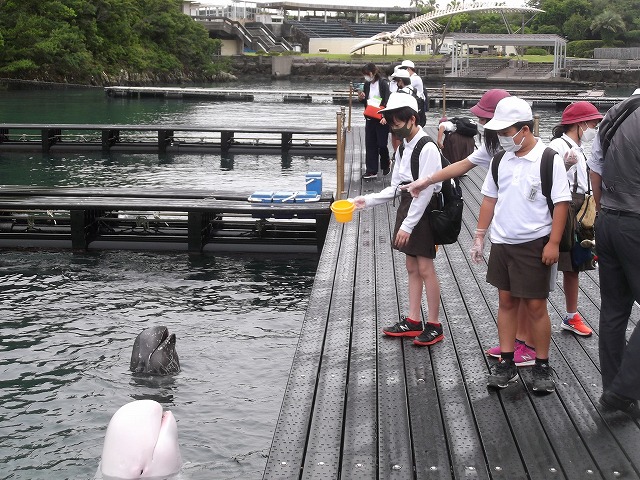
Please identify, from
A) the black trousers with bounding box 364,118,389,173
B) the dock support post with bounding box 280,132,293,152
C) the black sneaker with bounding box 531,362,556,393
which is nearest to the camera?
the black sneaker with bounding box 531,362,556,393

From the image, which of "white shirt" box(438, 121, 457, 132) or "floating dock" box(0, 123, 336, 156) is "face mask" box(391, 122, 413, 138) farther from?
"floating dock" box(0, 123, 336, 156)

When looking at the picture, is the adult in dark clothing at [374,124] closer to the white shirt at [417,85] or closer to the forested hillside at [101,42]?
the white shirt at [417,85]

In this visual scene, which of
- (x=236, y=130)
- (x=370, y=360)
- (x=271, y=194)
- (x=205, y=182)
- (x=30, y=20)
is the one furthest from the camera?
(x=30, y=20)

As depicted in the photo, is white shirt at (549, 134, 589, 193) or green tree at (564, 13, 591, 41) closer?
white shirt at (549, 134, 589, 193)

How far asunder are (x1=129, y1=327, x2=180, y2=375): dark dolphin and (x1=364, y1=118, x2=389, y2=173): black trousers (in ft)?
19.3

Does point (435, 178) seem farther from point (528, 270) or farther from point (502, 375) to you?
point (502, 375)

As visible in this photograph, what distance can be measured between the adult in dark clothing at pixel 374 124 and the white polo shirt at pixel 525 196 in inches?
278

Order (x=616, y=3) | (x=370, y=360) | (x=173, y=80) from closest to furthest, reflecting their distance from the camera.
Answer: (x=370, y=360), (x=173, y=80), (x=616, y=3)

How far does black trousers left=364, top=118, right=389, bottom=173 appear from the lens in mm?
13391

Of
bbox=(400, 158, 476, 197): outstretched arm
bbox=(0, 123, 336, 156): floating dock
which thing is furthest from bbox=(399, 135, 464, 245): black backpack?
bbox=(0, 123, 336, 156): floating dock

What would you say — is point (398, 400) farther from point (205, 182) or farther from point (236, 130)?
point (236, 130)

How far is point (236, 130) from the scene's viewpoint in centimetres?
2384

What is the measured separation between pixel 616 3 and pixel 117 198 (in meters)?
89.0

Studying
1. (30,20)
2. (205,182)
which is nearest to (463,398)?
(205,182)
